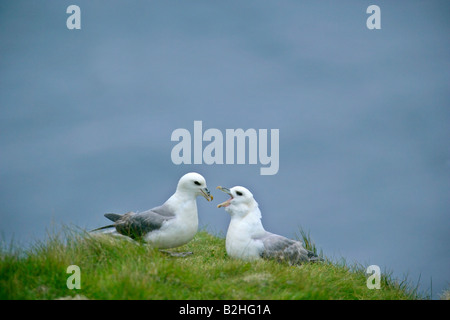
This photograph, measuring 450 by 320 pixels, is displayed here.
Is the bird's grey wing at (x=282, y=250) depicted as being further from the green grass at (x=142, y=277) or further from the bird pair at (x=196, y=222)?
the green grass at (x=142, y=277)

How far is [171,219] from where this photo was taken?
10.2m

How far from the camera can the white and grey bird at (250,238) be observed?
386 inches

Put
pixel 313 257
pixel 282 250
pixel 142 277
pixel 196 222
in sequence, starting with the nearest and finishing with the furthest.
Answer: pixel 142 277, pixel 282 250, pixel 196 222, pixel 313 257

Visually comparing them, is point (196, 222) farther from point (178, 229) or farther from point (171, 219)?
point (171, 219)

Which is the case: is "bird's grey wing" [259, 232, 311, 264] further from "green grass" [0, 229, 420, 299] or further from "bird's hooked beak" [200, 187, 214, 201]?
"bird's hooked beak" [200, 187, 214, 201]

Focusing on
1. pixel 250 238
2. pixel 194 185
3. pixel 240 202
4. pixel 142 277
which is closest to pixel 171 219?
pixel 194 185

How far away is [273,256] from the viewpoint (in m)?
9.67

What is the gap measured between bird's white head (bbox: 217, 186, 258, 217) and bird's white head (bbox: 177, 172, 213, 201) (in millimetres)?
429

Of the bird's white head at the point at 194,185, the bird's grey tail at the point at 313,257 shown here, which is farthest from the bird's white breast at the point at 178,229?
the bird's grey tail at the point at 313,257

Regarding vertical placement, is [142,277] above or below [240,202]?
below

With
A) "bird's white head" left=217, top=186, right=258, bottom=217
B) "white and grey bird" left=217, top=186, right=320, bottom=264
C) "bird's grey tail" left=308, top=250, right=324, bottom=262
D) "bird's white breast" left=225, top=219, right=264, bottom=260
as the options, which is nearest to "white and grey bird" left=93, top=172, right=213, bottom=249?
"bird's white head" left=217, top=186, right=258, bottom=217

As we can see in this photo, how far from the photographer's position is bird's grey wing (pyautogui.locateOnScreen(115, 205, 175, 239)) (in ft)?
33.2

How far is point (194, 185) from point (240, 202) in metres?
1.07
